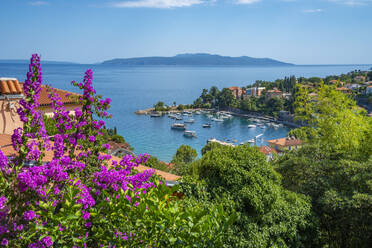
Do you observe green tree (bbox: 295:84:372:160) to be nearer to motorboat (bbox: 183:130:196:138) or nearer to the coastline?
motorboat (bbox: 183:130:196:138)

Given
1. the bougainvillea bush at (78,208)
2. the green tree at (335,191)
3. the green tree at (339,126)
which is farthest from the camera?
the green tree at (339,126)

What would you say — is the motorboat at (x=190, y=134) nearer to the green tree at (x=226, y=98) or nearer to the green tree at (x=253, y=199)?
the green tree at (x=226, y=98)

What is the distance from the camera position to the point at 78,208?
2311mm

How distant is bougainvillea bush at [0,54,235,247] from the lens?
223 cm

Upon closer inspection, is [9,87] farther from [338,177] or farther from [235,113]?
[235,113]

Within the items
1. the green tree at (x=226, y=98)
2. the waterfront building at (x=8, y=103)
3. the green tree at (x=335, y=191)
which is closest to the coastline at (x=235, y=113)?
the green tree at (x=226, y=98)

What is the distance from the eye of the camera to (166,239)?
236 centimetres

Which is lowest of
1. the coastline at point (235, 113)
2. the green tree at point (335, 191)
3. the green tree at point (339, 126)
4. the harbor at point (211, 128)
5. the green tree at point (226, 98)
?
the harbor at point (211, 128)

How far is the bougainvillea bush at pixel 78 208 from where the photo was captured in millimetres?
2232

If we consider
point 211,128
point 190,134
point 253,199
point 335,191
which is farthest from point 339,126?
point 211,128

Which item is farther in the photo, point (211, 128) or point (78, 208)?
point (211, 128)

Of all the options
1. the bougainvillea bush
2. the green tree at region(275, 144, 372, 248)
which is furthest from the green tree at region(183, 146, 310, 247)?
the bougainvillea bush

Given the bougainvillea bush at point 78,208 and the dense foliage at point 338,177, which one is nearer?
the bougainvillea bush at point 78,208

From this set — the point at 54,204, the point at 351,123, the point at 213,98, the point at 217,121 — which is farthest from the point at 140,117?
the point at 54,204
